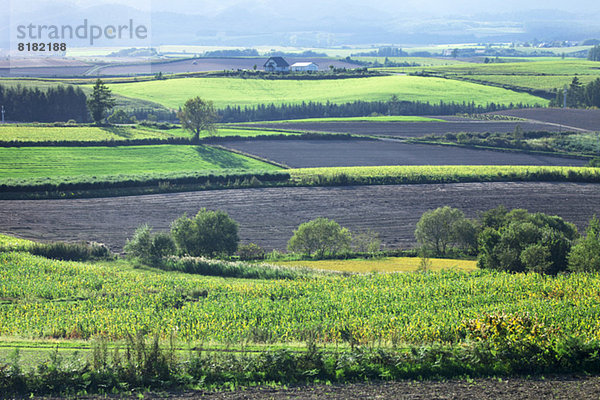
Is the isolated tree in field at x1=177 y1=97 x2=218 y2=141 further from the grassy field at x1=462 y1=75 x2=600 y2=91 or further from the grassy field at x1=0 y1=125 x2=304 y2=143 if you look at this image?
the grassy field at x1=462 y1=75 x2=600 y2=91

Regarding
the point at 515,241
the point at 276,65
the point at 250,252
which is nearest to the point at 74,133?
the point at 250,252

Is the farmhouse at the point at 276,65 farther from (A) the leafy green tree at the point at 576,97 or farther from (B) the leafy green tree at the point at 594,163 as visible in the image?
(B) the leafy green tree at the point at 594,163

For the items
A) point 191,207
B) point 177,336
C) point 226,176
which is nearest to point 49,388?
point 177,336

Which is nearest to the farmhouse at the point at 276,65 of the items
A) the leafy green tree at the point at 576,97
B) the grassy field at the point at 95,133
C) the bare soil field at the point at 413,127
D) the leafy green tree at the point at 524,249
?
the bare soil field at the point at 413,127

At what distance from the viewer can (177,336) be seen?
29859mm

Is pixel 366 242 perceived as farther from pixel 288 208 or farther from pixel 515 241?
pixel 515 241

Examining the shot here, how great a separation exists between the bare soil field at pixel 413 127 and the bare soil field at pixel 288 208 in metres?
38.9

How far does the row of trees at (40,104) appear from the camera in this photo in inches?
4909

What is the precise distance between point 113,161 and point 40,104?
1874 inches

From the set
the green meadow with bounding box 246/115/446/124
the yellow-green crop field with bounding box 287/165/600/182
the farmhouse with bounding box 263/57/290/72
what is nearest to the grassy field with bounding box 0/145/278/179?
the yellow-green crop field with bounding box 287/165/600/182

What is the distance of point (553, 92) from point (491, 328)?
463 ft

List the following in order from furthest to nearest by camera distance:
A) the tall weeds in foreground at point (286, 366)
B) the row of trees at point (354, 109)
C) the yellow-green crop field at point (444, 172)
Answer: the row of trees at point (354, 109) → the yellow-green crop field at point (444, 172) → the tall weeds in foreground at point (286, 366)

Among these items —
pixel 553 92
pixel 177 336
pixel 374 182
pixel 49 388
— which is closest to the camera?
pixel 49 388

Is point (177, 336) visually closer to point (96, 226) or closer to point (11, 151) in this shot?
point (96, 226)
